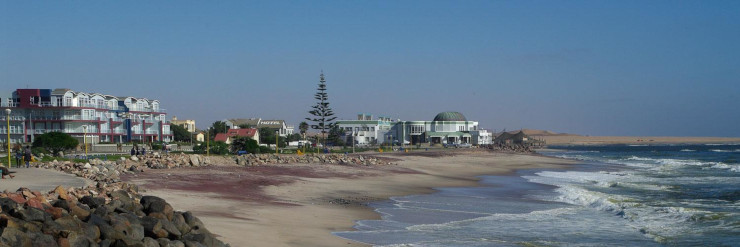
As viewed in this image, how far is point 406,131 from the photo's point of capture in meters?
109

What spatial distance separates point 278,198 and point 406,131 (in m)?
88.4

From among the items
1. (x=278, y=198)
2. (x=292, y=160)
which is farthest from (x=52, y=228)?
(x=292, y=160)

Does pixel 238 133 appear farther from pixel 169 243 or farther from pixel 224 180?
pixel 169 243

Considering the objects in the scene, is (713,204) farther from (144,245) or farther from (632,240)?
(144,245)

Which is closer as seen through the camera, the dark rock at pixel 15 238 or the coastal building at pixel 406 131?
the dark rock at pixel 15 238

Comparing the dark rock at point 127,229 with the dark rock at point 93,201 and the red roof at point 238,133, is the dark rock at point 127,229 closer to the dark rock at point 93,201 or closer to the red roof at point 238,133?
the dark rock at point 93,201

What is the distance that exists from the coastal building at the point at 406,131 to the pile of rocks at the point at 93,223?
9308 cm

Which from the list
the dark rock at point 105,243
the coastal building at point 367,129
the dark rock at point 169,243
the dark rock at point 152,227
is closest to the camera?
the dark rock at point 105,243

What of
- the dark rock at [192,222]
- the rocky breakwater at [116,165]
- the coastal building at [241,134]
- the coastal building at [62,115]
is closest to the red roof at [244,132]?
the coastal building at [241,134]

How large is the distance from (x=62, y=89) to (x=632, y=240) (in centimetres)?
6874

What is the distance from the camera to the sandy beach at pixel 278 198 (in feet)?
44.1

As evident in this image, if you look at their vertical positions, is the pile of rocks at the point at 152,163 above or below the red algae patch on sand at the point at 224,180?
above

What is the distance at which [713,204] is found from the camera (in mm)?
23750

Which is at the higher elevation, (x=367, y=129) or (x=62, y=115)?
(x=62, y=115)
